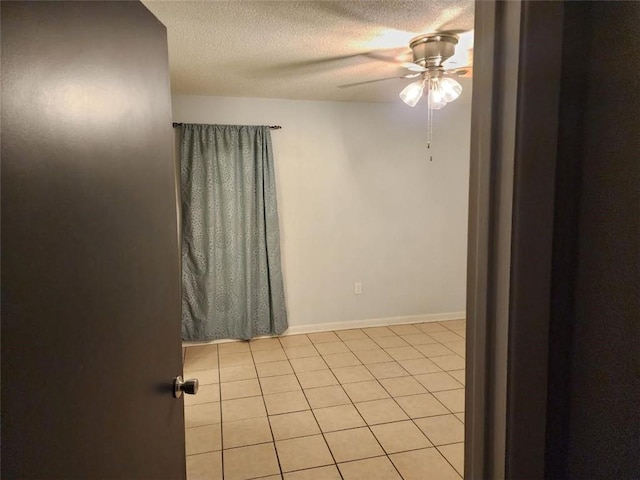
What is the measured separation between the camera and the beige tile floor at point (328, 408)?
85.2 inches

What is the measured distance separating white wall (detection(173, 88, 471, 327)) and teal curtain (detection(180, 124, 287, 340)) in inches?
7.2

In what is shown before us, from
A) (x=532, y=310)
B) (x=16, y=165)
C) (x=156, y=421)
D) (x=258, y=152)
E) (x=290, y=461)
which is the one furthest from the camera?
(x=258, y=152)

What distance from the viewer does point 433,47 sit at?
2256mm

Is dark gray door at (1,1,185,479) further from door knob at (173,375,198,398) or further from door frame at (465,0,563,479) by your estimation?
door frame at (465,0,563,479)

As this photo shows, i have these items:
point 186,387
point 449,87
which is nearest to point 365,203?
point 449,87

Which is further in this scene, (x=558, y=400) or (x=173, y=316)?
(x=173, y=316)

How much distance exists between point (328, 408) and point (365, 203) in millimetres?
2171

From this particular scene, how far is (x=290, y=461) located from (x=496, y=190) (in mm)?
2051

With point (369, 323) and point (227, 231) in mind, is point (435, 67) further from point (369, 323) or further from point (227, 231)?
point (369, 323)

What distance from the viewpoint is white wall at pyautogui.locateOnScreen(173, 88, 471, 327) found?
397cm

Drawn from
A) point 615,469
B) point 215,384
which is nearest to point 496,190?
point 615,469

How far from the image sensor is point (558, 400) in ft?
2.23

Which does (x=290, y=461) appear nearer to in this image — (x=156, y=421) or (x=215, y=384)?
(x=215, y=384)

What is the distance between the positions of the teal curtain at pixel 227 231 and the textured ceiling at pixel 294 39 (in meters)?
0.54
